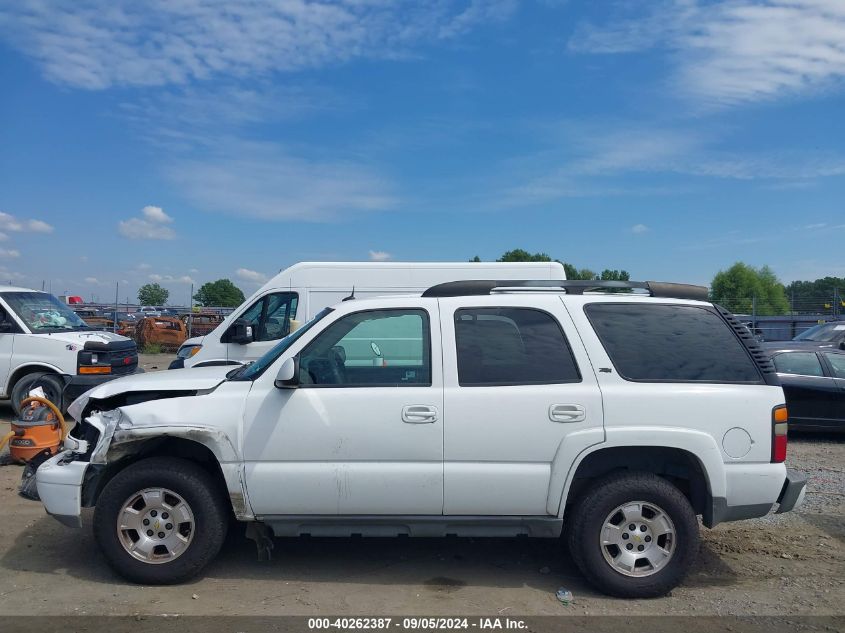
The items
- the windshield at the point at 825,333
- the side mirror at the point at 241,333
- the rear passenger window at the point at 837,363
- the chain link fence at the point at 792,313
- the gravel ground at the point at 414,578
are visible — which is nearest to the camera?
the gravel ground at the point at 414,578

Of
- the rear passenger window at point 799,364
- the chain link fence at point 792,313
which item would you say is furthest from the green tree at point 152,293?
the rear passenger window at point 799,364

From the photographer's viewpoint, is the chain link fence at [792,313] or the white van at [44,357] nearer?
the white van at [44,357]

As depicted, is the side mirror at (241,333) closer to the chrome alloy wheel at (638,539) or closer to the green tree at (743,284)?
the chrome alloy wheel at (638,539)

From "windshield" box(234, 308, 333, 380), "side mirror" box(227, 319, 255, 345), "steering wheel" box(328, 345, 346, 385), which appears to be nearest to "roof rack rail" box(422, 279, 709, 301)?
"steering wheel" box(328, 345, 346, 385)

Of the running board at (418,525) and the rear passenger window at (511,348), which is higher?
the rear passenger window at (511,348)

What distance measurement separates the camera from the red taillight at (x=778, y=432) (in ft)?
14.6

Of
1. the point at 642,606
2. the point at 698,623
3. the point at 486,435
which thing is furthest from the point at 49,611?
the point at 698,623

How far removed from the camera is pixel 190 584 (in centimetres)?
465

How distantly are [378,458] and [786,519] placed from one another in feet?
13.3

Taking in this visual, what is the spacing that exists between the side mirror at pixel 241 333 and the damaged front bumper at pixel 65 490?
5.45 meters

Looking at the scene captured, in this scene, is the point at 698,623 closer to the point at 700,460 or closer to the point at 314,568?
the point at 700,460

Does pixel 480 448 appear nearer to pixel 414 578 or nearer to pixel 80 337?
pixel 414 578

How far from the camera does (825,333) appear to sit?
15.4m

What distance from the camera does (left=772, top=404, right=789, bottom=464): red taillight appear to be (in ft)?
14.6
